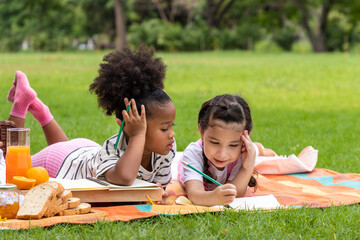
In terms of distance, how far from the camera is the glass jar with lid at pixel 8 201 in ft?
9.44

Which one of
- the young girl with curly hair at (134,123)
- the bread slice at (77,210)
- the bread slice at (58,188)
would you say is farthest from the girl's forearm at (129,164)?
the bread slice at (58,188)

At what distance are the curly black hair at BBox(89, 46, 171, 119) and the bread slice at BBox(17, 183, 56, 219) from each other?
0.80 metres

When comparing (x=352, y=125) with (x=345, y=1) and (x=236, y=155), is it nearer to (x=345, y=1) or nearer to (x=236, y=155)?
(x=236, y=155)

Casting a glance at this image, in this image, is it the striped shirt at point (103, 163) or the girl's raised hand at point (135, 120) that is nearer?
the girl's raised hand at point (135, 120)

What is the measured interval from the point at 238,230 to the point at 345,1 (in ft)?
111

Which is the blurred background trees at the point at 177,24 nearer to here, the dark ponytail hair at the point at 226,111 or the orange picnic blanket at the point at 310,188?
the orange picnic blanket at the point at 310,188

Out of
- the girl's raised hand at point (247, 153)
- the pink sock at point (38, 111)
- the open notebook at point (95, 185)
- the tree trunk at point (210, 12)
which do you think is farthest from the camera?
the tree trunk at point (210, 12)

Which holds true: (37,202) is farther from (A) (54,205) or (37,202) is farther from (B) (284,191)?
(B) (284,191)

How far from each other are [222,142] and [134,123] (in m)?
0.56

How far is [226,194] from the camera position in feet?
10.4

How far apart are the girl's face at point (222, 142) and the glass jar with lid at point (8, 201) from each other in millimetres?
1210

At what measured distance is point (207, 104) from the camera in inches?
141

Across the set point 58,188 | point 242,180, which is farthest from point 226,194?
point 58,188

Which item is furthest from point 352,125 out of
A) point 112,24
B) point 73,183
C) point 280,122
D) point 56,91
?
point 112,24
